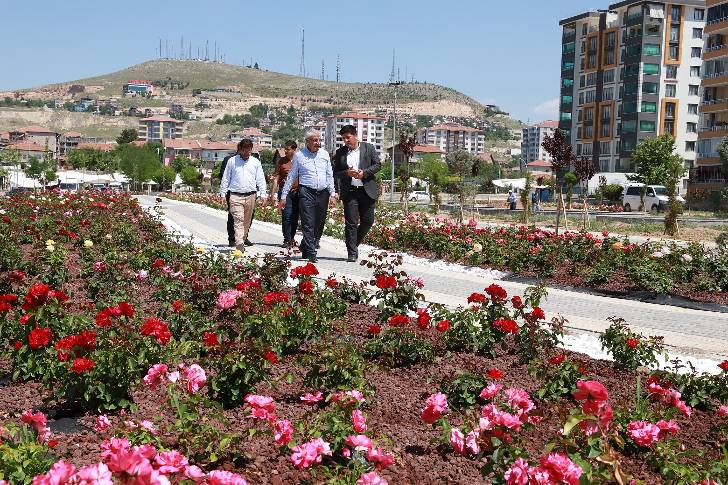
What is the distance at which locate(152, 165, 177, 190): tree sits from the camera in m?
96.6

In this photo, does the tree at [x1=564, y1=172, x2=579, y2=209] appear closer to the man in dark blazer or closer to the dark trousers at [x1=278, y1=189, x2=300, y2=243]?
the dark trousers at [x1=278, y1=189, x2=300, y2=243]

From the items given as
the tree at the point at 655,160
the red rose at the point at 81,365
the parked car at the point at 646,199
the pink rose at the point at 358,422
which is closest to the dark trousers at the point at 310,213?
the red rose at the point at 81,365

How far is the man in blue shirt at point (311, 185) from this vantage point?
10.6 meters

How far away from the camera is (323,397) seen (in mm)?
4238

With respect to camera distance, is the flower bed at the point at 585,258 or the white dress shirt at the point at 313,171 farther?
the white dress shirt at the point at 313,171

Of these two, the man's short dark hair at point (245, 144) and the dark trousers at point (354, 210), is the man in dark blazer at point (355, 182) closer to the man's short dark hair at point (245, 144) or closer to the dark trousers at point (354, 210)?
the dark trousers at point (354, 210)

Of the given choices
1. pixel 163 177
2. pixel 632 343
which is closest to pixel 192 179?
pixel 163 177

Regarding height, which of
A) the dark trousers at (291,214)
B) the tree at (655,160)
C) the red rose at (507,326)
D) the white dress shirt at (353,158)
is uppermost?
the tree at (655,160)

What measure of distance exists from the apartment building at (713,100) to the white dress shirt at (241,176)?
56417mm

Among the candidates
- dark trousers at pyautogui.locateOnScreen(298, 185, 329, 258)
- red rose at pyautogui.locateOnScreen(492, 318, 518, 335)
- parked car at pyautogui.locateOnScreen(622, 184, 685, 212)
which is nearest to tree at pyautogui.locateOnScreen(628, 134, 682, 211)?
parked car at pyautogui.locateOnScreen(622, 184, 685, 212)

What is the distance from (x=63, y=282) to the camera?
770cm

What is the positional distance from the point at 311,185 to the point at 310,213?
381mm

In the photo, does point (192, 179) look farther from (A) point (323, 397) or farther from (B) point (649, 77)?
(A) point (323, 397)

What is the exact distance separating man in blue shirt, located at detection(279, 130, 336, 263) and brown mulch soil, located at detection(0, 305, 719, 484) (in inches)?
192
